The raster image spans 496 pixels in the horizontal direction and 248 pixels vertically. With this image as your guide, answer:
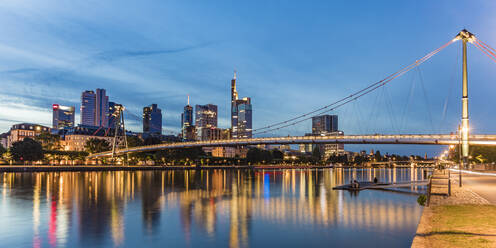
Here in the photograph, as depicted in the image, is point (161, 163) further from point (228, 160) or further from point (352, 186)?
point (352, 186)

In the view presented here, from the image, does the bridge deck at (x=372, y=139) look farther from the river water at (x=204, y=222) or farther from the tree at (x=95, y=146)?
the tree at (x=95, y=146)

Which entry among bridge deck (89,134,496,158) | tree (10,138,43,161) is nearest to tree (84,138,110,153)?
tree (10,138,43,161)

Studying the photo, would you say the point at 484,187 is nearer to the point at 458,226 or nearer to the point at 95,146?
the point at 458,226

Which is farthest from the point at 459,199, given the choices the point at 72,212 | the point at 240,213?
the point at 72,212

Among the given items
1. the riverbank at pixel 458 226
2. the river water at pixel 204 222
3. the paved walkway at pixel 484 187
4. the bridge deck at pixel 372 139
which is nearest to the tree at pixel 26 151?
the bridge deck at pixel 372 139

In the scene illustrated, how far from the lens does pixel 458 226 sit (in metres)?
15.2

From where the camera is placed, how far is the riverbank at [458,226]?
12697 millimetres

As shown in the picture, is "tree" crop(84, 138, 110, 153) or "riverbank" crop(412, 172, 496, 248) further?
"tree" crop(84, 138, 110, 153)

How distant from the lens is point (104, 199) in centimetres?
3622

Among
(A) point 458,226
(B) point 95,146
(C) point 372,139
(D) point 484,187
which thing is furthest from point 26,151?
(A) point 458,226

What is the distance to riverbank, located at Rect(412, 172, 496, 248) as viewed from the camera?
1270cm

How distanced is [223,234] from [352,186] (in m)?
→ 29.8

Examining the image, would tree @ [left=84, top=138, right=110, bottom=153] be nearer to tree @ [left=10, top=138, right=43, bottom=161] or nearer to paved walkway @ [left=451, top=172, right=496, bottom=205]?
tree @ [left=10, top=138, right=43, bottom=161]

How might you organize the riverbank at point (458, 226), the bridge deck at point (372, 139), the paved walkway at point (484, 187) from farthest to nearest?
the bridge deck at point (372, 139), the paved walkway at point (484, 187), the riverbank at point (458, 226)
